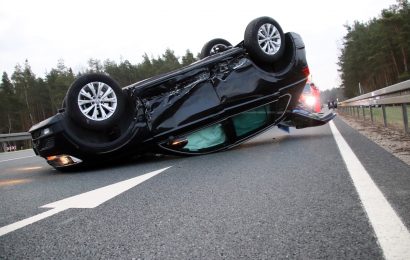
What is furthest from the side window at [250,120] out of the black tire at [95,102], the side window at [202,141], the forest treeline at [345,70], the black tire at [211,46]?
the forest treeline at [345,70]

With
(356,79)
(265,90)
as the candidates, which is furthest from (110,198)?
(356,79)

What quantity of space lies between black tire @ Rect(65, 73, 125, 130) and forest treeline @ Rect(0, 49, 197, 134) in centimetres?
6434

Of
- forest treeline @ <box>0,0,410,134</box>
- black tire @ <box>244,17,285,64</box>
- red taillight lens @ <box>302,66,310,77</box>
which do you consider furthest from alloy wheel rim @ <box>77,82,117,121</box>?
forest treeline @ <box>0,0,410,134</box>

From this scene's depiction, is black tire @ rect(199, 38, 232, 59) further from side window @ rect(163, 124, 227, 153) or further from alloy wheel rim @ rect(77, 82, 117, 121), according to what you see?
alloy wheel rim @ rect(77, 82, 117, 121)

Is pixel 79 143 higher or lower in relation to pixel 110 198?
higher

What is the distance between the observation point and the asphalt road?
2.04m

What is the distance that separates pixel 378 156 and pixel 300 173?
1.39 m

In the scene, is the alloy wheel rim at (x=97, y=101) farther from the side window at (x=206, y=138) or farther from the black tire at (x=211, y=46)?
the black tire at (x=211, y=46)

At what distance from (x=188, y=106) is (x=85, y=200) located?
9.07ft

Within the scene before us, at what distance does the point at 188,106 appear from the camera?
601 centimetres

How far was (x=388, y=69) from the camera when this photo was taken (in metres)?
65.9

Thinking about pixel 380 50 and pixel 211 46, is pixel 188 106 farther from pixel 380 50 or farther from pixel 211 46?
pixel 380 50

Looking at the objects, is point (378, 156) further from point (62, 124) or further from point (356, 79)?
point (356, 79)

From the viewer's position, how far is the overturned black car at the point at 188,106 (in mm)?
5539
